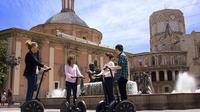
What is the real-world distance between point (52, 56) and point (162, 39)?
121 ft

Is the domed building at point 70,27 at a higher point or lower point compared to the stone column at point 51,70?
higher

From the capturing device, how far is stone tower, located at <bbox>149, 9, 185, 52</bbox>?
221ft

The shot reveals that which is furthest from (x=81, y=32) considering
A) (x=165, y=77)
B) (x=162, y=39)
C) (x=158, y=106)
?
(x=158, y=106)

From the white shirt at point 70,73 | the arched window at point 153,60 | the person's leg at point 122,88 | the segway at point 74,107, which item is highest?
the arched window at point 153,60

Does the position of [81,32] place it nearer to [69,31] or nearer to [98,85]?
[69,31]

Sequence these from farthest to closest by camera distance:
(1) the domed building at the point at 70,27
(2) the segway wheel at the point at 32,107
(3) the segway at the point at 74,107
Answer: (1) the domed building at the point at 70,27
(3) the segway at the point at 74,107
(2) the segway wheel at the point at 32,107

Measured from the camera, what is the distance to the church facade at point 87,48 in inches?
1342

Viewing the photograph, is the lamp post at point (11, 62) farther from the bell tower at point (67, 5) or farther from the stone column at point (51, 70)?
the bell tower at point (67, 5)

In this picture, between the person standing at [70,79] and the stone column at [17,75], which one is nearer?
the person standing at [70,79]

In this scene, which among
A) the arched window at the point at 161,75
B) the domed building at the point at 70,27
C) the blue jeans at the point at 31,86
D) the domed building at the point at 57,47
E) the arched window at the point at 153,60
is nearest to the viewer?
the blue jeans at the point at 31,86

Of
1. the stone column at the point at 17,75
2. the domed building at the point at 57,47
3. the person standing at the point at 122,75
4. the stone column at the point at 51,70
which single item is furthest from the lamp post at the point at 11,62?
the person standing at the point at 122,75

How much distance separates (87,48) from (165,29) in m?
32.3

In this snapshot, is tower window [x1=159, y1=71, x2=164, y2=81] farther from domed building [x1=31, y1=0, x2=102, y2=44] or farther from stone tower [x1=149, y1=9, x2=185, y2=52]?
domed building [x1=31, y1=0, x2=102, y2=44]

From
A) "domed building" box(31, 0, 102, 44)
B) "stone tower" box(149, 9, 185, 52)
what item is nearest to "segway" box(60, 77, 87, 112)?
"domed building" box(31, 0, 102, 44)
